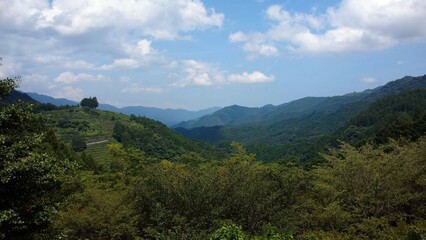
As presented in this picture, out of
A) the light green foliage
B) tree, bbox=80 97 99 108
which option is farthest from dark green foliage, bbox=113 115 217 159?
the light green foliage

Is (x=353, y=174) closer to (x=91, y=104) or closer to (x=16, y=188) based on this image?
(x=16, y=188)

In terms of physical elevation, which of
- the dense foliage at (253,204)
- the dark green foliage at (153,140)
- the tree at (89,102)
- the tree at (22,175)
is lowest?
the dark green foliage at (153,140)

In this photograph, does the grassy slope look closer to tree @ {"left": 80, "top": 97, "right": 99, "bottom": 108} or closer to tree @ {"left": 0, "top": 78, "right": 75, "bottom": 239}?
tree @ {"left": 80, "top": 97, "right": 99, "bottom": 108}

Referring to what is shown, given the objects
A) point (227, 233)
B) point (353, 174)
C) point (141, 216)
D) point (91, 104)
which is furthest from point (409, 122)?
point (91, 104)

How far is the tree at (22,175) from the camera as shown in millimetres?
10953

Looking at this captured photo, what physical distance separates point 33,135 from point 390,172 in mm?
16101

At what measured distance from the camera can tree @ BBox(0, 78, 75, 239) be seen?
11.0 meters

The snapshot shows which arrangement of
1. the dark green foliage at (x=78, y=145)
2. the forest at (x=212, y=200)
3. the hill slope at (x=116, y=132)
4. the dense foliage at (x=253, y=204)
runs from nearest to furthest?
the forest at (x=212, y=200) → the dense foliage at (x=253, y=204) → the dark green foliage at (x=78, y=145) → the hill slope at (x=116, y=132)

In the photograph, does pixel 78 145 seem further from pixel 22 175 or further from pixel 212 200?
pixel 22 175

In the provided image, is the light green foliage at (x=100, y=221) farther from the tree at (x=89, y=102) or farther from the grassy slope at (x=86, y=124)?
the tree at (x=89, y=102)

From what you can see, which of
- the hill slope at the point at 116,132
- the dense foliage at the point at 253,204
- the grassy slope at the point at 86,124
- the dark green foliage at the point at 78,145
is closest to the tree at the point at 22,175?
the dense foliage at the point at 253,204

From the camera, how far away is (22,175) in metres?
11.1

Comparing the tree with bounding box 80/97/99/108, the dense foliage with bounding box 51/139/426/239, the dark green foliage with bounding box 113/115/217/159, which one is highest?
the tree with bounding box 80/97/99/108

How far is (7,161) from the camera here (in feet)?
35.7
